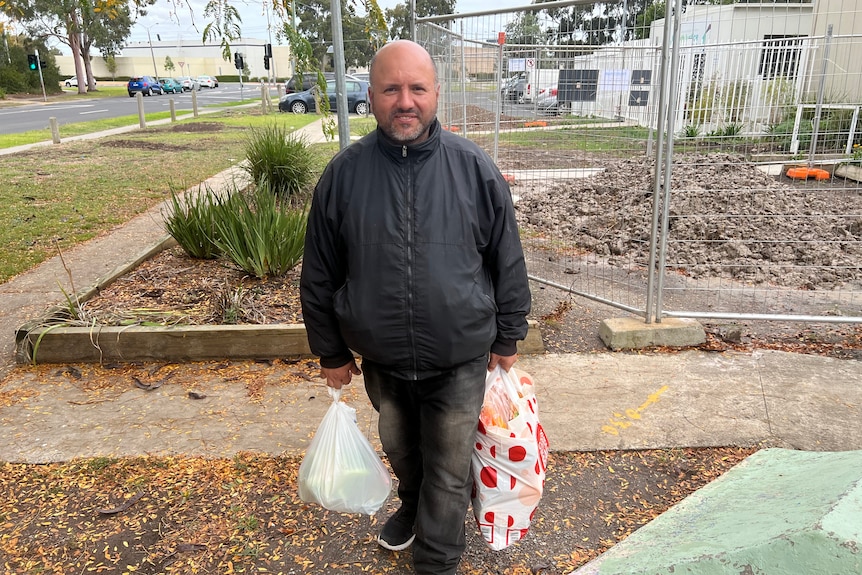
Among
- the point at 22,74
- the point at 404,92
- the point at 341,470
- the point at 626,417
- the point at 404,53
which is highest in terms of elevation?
the point at 22,74

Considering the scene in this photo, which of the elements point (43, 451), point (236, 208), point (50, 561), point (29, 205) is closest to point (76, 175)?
point (29, 205)

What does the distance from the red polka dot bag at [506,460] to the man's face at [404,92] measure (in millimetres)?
930

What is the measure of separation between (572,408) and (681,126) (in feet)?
7.73

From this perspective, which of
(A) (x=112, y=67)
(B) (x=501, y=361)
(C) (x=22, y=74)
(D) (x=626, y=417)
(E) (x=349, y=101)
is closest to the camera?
(B) (x=501, y=361)

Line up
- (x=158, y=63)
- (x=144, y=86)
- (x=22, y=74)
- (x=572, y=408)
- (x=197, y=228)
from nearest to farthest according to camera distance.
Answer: (x=572, y=408) → (x=197, y=228) → (x=22, y=74) → (x=144, y=86) → (x=158, y=63)

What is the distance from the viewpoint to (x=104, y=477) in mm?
3203

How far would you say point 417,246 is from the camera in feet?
7.12

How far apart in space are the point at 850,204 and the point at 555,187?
360cm

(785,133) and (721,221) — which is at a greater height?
(785,133)

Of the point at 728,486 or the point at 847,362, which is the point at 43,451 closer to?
the point at 728,486

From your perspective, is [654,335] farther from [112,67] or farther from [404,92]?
[112,67]

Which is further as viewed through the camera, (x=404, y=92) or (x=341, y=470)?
(x=341, y=470)

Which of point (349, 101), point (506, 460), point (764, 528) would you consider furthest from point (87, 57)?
point (764, 528)

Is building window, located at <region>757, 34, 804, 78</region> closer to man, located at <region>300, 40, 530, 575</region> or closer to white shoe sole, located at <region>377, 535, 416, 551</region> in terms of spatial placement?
man, located at <region>300, 40, 530, 575</region>
